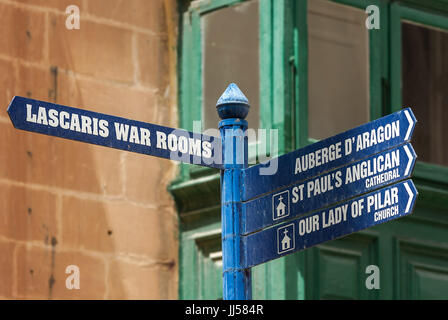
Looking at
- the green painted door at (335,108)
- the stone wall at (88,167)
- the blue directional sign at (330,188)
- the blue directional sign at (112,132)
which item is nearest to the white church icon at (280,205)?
the blue directional sign at (330,188)

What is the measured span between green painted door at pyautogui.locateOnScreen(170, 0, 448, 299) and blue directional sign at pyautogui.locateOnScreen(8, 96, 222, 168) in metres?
3.63

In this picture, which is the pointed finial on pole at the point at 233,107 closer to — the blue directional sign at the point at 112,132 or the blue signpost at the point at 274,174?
the blue signpost at the point at 274,174

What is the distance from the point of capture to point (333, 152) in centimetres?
609

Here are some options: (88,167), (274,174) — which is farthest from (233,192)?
(88,167)

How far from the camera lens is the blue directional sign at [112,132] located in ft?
19.2

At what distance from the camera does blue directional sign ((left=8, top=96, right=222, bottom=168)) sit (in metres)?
5.85

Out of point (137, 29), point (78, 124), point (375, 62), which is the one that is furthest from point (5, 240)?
point (78, 124)

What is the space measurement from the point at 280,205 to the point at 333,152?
37 centimetres

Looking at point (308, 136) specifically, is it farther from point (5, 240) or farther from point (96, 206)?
point (5, 240)

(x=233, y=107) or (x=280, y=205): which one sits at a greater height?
(x=233, y=107)

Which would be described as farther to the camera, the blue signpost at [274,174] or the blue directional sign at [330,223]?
the blue signpost at [274,174]

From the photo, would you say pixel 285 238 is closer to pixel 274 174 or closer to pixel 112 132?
pixel 274 174

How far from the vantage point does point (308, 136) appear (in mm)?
10023

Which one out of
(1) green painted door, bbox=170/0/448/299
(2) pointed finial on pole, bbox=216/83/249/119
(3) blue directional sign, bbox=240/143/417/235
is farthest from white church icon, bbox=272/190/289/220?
(1) green painted door, bbox=170/0/448/299
